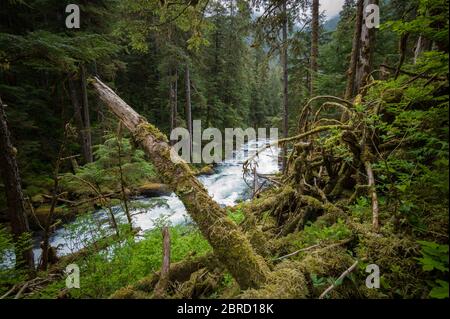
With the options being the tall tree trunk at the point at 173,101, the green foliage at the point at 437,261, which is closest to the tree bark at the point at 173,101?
the tall tree trunk at the point at 173,101

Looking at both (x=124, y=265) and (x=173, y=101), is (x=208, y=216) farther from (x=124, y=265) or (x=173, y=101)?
(x=173, y=101)

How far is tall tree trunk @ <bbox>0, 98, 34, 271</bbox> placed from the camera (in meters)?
5.44

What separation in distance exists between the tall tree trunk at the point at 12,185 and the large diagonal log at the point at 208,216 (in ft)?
13.1

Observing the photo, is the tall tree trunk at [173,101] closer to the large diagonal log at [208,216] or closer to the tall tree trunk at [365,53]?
the tall tree trunk at [365,53]

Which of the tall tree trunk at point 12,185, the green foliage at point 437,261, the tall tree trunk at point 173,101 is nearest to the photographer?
the green foliage at point 437,261

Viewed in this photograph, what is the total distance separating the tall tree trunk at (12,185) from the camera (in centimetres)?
544

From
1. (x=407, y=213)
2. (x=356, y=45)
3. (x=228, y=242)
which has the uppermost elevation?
(x=356, y=45)

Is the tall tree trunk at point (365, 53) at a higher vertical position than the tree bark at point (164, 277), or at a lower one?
higher

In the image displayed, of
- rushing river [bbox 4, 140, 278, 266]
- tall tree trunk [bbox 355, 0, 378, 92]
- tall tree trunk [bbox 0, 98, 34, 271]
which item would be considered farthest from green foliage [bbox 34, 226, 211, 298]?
tall tree trunk [bbox 355, 0, 378, 92]

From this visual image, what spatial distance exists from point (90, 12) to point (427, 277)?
17.4m

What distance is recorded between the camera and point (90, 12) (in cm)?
1410

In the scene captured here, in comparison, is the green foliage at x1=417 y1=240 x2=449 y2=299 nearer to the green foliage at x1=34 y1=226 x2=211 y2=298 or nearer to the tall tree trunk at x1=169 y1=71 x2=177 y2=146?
the green foliage at x1=34 y1=226 x2=211 y2=298
